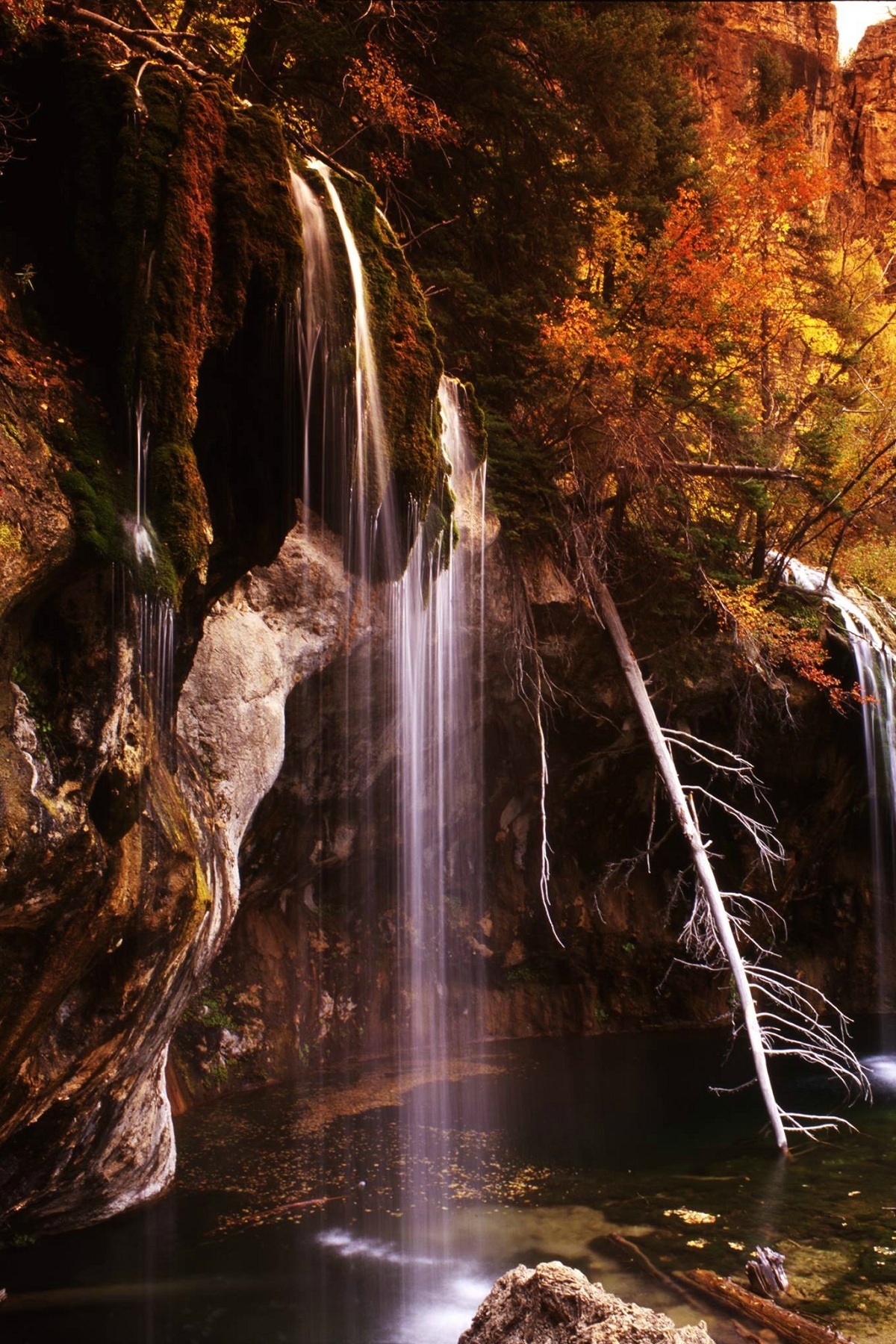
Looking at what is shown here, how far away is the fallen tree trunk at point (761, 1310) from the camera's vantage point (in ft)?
17.9

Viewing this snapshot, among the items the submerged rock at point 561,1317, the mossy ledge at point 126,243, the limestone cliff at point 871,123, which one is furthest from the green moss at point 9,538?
the limestone cliff at point 871,123

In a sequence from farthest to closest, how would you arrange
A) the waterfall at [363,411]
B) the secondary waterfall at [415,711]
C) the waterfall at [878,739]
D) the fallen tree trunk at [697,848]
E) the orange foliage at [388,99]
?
A: the waterfall at [878,739] → the orange foliage at [388,99] → the fallen tree trunk at [697,848] → the waterfall at [363,411] → the secondary waterfall at [415,711]

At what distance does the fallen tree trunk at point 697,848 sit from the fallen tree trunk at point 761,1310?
9.77 ft

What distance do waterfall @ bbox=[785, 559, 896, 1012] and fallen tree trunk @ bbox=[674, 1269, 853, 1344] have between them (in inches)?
309

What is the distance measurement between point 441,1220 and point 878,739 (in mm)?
9702

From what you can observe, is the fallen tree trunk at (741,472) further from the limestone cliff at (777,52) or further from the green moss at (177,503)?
the limestone cliff at (777,52)

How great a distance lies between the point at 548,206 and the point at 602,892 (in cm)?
951

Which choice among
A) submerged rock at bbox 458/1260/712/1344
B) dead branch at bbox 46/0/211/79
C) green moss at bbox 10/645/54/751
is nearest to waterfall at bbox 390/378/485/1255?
submerged rock at bbox 458/1260/712/1344

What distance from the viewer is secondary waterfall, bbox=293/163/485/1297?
7070 millimetres

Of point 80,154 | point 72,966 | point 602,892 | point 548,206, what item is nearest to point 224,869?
point 72,966

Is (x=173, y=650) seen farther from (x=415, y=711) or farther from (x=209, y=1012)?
(x=209, y=1012)

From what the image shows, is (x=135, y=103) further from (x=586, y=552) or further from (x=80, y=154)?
(x=586, y=552)

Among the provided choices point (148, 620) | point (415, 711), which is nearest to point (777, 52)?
point (415, 711)

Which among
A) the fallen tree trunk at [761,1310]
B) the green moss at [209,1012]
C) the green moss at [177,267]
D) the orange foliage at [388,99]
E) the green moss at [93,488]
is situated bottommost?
the fallen tree trunk at [761,1310]
